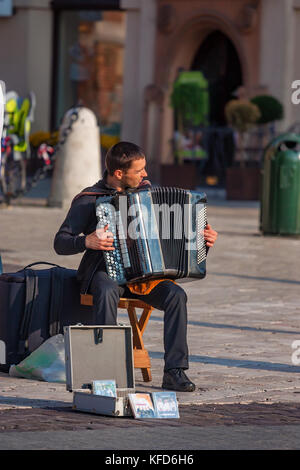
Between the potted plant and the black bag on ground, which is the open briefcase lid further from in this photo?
the potted plant

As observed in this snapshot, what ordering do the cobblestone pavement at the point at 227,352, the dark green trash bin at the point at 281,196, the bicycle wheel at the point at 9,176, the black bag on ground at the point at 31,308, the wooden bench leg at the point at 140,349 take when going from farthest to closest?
the bicycle wheel at the point at 9,176
the dark green trash bin at the point at 281,196
the black bag on ground at the point at 31,308
the wooden bench leg at the point at 140,349
the cobblestone pavement at the point at 227,352

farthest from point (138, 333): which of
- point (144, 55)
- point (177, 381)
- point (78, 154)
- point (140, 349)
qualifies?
point (144, 55)

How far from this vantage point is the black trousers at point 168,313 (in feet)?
22.4

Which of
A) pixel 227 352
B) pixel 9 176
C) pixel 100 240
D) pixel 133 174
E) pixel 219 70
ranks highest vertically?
pixel 219 70

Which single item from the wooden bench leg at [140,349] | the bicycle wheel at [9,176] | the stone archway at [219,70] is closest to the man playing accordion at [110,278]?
the wooden bench leg at [140,349]

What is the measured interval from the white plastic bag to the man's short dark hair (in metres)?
1.01

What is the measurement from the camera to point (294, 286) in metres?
11.4

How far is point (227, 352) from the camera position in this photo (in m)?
8.07

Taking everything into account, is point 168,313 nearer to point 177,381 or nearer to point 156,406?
point 177,381

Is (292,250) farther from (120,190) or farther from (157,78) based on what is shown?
→ (157,78)

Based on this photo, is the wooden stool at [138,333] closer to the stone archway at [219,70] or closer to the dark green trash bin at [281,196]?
the dark green trash bin at [281,196]

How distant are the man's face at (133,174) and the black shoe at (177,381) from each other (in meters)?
1.07

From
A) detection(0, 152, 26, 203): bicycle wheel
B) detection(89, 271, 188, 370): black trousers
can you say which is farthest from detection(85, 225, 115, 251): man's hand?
detection(0, 152, 26, 203): bicycle wheel

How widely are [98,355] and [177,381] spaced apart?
50 centimetres
